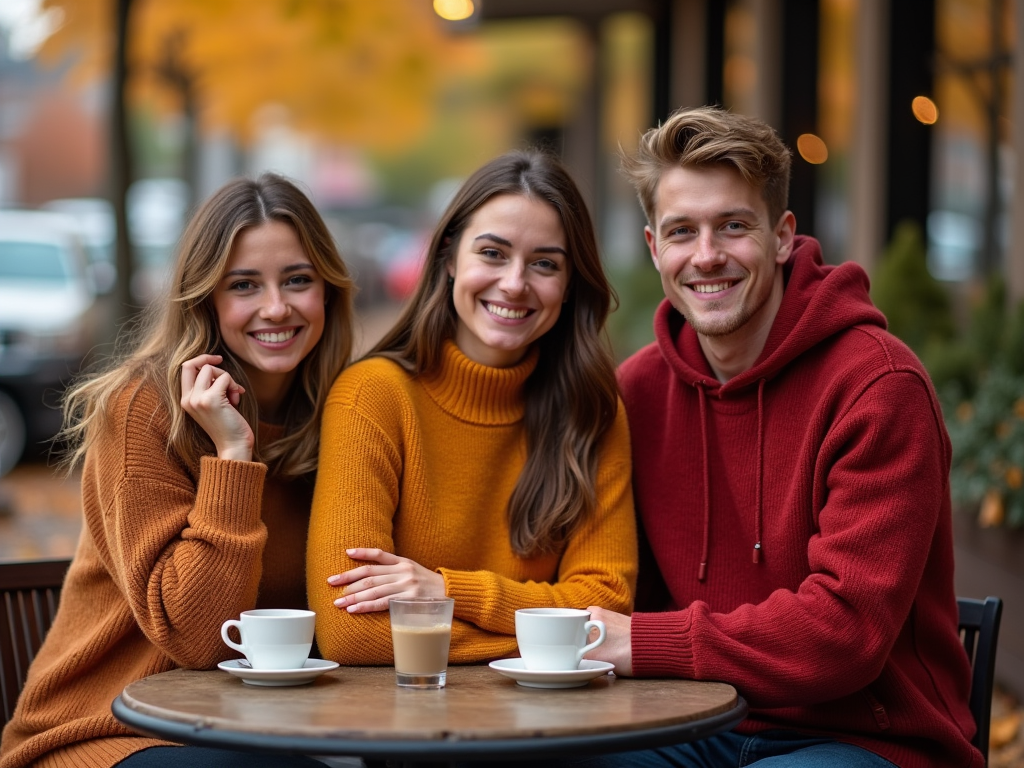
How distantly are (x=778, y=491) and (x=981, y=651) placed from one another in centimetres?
66

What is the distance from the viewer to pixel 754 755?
3195 mm

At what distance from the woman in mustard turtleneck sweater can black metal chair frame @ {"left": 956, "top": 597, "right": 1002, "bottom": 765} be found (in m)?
0.87

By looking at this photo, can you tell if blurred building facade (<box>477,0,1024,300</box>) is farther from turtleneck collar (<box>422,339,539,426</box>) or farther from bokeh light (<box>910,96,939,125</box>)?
turtleneck collar (<box>422,339,539,426</box>)

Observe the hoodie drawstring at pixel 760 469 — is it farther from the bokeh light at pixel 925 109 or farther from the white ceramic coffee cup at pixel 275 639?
the bokeh light at pixel 925 109

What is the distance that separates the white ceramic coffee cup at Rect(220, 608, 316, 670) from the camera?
8.90 ft

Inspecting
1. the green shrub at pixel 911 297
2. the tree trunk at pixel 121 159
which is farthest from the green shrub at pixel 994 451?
the tree trunk at pixel 121 159

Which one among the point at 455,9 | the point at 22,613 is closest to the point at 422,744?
the point at 22,613

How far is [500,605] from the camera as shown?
122 inches

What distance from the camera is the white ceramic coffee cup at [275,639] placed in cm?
271

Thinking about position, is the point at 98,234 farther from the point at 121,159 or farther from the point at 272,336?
the point at 272,336

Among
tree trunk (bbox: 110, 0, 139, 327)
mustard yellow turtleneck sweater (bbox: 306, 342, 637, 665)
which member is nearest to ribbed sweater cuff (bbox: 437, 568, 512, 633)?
mustard yellow turtleneck sweater (bbox: 306, 342, 637, 665)

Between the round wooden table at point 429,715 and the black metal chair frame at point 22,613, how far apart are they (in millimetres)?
931

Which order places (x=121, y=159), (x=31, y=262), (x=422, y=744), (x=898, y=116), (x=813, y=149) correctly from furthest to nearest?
(x=31, y=262) → (x=813, y=149) → (x=121, y=159) → (x=898, y=116) → (x=422, y=744)

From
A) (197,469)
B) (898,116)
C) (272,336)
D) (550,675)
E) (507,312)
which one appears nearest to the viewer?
(550,675)
